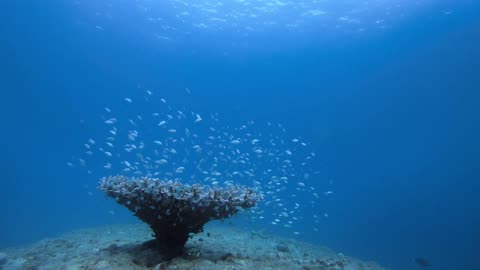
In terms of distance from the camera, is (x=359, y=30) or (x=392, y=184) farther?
(x=392, y=184)

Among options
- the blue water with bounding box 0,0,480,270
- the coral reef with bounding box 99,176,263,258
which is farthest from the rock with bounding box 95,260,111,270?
the blue water with bounding box 0,0,480,270

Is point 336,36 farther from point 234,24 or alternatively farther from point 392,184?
point 392,184

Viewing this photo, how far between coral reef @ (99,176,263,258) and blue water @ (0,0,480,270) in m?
26.6

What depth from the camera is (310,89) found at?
73000mm

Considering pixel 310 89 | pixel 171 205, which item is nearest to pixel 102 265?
pixel 171 205

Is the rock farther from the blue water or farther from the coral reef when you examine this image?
the blue water

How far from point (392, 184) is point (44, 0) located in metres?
93.5

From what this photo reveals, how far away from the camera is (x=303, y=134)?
266 feet

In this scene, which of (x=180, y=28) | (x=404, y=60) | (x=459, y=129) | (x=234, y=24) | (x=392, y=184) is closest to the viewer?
(x=234, y=24)

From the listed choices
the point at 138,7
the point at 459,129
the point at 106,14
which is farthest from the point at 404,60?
the point at 106,14

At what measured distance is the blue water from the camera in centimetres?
4000

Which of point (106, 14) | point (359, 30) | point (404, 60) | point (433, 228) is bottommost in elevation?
point (433, 228)

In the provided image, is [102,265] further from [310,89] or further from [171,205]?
[310,89]

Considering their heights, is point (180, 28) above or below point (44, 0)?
above
